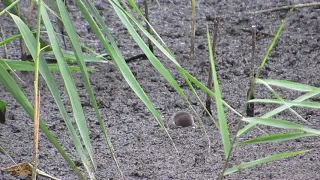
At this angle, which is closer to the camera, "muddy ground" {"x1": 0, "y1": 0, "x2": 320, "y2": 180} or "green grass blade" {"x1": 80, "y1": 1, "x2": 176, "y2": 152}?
"green grass blade" {"x1": 80, "y1": 1, "x2": 176, "y2": 152}

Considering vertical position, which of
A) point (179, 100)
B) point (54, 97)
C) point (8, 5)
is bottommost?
point (179, 100)

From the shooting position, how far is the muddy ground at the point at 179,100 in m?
1.89

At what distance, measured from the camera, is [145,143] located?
2.04m

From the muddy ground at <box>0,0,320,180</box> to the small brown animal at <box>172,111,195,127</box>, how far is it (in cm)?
2

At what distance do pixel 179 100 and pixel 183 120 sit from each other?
205 millimetres

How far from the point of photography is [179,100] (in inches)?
90.8

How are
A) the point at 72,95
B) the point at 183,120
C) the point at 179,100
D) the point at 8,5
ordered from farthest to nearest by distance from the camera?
the point at 179,100 < the point at 183,120 < the point at 8,5 < the point at 72,95

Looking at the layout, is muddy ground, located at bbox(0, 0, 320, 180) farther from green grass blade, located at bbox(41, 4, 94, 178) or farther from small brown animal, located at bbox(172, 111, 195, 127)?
green grass blade, located at bbox(41, 4, 94, 178)

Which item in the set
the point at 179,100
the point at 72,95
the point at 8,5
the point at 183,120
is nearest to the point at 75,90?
the point at 72,95

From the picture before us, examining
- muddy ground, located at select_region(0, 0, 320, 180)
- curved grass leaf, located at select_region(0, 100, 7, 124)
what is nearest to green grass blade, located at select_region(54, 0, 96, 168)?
muddy ground, located at select_region(0, 0, 320, 180)

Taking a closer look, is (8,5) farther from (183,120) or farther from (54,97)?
(183,120)

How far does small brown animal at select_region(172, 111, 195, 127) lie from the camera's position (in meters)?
2.11

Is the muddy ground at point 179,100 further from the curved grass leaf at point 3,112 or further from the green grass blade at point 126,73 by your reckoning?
the green grass blade at point 126,73

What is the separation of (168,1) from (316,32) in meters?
0.67
